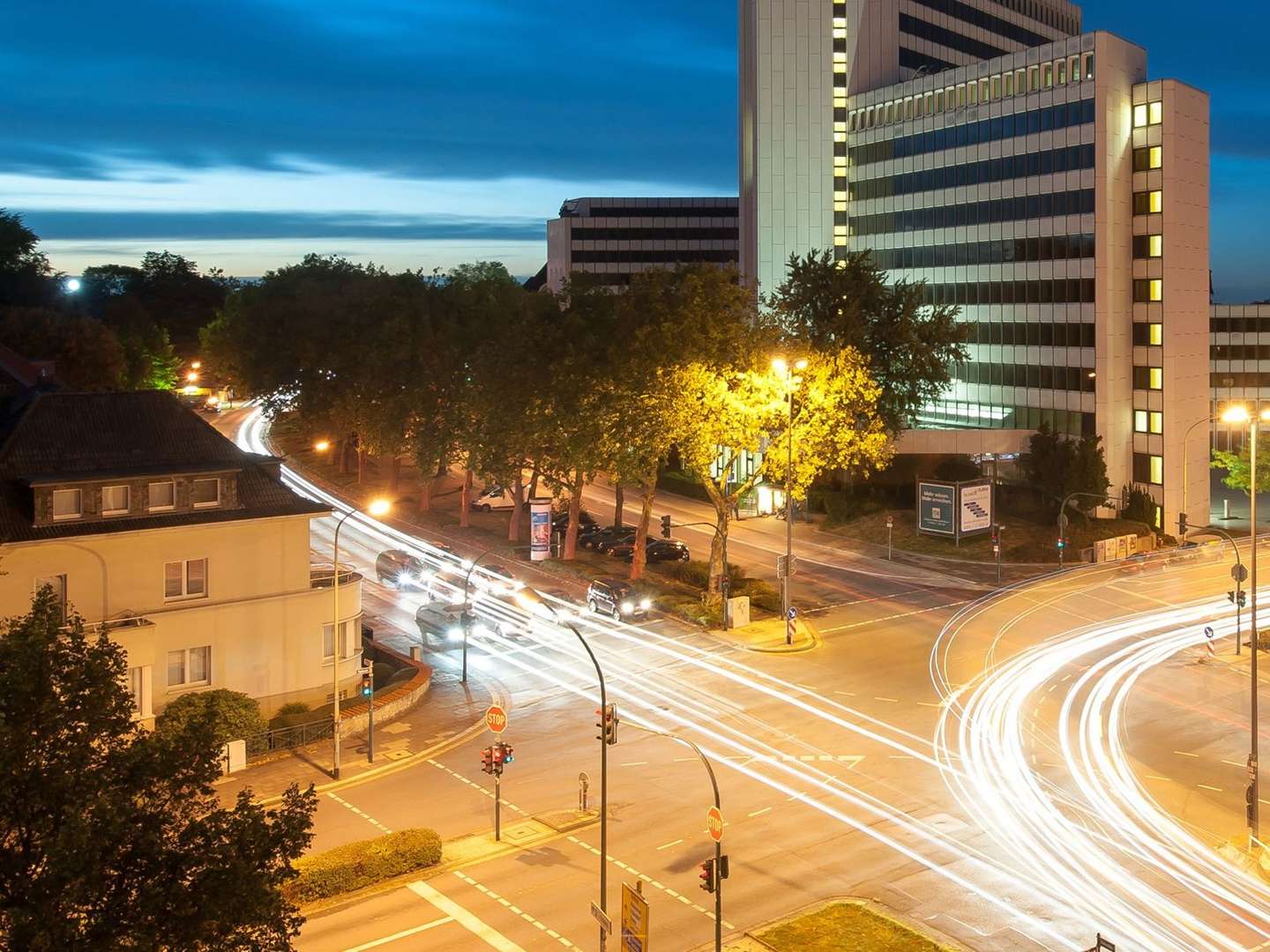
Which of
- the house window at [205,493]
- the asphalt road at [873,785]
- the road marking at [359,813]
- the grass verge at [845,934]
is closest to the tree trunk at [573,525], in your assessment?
the asphalt road at [873,785]

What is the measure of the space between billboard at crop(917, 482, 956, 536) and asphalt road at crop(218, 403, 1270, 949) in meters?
14.7

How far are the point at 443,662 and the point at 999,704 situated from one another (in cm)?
2290

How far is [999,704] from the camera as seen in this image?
149 feet

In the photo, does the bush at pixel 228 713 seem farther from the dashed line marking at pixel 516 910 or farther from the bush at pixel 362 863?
the dashed line marking at pixel 516 910

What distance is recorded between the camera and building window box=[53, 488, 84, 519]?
4059cm

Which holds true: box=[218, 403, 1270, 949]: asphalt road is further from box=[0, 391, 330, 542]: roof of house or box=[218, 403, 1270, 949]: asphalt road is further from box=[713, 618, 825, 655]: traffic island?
box=[0, 391, 330, 542]: roof of house

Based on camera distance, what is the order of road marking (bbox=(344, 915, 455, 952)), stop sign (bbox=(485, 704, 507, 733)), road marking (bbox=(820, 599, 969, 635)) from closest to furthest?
road marking (bbox=(344, 915, 455, 952)), stop sign (bbox=(485, 704, 507, 733)), road marking (bbox=(820, 599, 969, 635))

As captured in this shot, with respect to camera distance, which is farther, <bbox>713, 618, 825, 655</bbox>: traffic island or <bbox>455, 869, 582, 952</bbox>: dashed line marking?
<bbox>713, 618, 825, 655</bbox>: traffic island

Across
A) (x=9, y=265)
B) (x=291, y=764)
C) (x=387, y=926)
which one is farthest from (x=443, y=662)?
(x=9, y=265)

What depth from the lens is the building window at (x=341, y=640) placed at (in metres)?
45.7

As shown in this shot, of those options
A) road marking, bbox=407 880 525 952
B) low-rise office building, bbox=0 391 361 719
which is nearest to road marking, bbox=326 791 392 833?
road marking, bbox=407 880 525 952

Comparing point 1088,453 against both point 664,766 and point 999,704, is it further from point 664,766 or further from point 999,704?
point 664,766

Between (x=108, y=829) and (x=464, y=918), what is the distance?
14.7 metres

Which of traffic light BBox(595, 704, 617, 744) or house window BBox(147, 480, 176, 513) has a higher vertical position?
house window BBox(147, 480, 176, 513)
